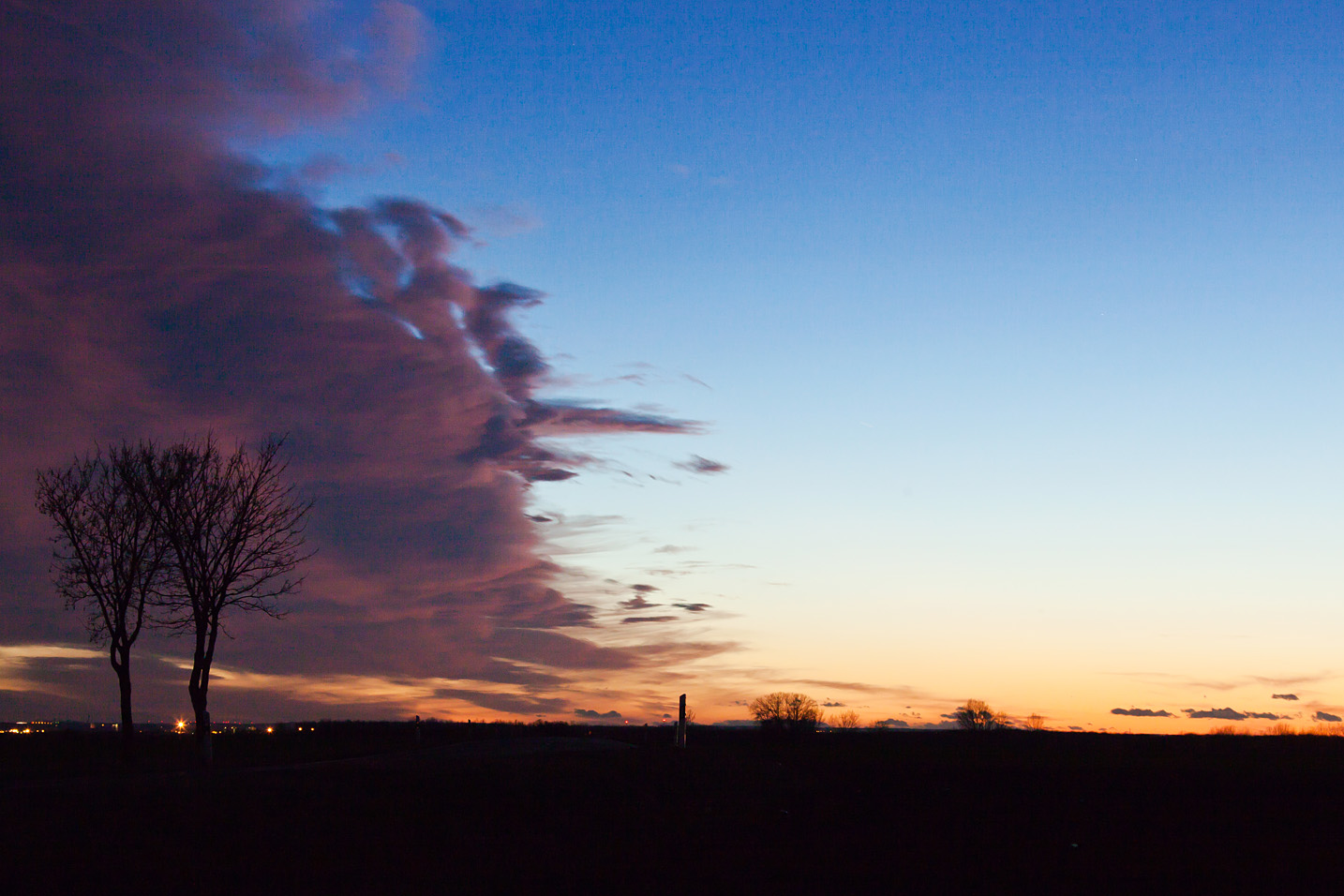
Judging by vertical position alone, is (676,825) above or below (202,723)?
below

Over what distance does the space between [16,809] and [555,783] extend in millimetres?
11990

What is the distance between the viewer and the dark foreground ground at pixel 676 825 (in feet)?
58.1

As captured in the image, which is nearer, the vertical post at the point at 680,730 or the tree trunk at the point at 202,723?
the tree trunk at the point at 202,723

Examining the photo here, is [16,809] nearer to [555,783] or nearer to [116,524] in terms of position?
[555,783]

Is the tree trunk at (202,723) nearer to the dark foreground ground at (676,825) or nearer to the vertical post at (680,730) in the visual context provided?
the dark foreground ground at (676,825)

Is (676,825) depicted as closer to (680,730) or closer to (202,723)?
(680,730)

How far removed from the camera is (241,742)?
50.6 meters

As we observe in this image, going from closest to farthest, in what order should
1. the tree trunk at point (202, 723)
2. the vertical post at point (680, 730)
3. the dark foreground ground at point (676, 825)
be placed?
the dark foreground ground at point (676, 825) < the tree trunk at point (202, 723) < the vertical post at point (680, 730)

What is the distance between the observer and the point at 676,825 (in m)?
23.0

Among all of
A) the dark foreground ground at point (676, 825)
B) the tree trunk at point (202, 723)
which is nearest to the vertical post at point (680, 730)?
the dark foreground ground at point (676, 825)

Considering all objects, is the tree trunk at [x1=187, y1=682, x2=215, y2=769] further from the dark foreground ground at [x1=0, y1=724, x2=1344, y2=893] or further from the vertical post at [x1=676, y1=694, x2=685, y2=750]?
the vertical post at [x1=676, y1=694, x2=685, y2=750]

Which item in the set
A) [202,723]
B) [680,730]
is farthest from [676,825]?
[202,723]

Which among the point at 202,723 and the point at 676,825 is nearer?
the point at 676,825

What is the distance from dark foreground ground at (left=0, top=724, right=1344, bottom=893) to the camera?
1770 centimetres
